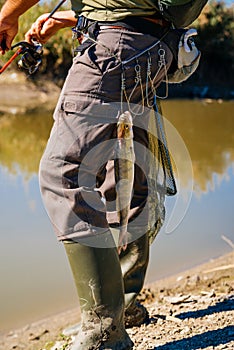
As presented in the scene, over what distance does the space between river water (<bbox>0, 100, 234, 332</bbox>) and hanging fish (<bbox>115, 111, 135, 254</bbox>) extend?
384mm

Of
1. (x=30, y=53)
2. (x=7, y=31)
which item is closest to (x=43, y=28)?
(x=30, y=53)

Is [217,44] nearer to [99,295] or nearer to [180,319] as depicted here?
[180,319]

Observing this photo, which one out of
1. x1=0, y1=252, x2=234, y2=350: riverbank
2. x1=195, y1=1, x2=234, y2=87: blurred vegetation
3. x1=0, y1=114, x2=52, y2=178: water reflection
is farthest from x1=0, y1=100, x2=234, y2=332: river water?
x1=195, y1=1, x2=234, y2=87: blurred vegetation

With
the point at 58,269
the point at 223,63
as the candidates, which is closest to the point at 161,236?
the point at 58,269

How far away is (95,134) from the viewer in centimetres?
255

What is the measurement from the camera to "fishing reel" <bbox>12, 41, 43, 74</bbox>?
3.11 m

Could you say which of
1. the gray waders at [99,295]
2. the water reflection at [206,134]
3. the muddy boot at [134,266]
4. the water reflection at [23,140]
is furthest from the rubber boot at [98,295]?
the water reflection at [23,140]

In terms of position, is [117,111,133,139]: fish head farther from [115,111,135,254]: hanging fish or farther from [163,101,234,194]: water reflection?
[163,101,234,194]: water reflection

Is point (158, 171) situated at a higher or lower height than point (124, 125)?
lower

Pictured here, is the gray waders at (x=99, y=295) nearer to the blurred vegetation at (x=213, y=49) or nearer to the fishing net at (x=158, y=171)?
the fishing net at (x=158, y=171)

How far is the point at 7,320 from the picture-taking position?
14.0 feet

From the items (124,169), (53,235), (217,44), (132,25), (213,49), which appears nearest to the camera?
(132,25)

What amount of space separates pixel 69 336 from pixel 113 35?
1651mm

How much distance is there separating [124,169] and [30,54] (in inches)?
28.0
